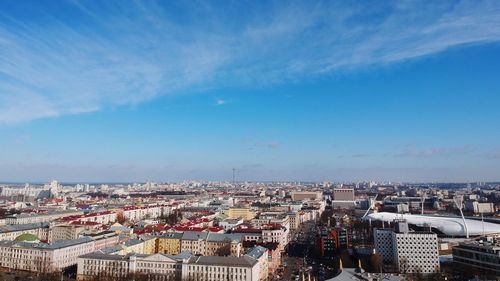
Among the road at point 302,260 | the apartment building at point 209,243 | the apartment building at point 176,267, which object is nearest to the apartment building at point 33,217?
the apartment building at point 209,243

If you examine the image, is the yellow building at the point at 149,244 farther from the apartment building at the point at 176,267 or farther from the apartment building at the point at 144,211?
the apartment building at the point at 144,211

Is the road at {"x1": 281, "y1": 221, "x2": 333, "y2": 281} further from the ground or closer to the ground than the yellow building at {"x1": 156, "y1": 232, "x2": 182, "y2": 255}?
closer to the ground

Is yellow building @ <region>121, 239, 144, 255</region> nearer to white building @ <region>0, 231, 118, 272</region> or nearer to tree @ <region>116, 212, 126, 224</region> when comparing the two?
white building @ <region>0, 231, 118, 272</region>

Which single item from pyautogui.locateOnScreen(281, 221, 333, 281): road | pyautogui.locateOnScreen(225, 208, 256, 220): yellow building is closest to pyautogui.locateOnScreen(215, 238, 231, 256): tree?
pyautogui.locateOnScreen(281, 221, 333, 281): road

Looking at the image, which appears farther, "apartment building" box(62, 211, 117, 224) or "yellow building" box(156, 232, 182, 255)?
"apartment building" box(62, 211, 117, 224)

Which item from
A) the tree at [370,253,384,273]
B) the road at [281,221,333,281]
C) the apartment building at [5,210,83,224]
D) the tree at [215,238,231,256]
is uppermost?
the apartment building at [5,210,83,224]

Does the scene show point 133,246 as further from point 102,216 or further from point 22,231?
point 102,216

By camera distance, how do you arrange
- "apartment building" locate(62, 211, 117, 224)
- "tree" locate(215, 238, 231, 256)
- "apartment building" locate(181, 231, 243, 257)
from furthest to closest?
"apartment building" locate(62, 211, 117, 224) → "apartment building" locate(181, 231, 243, 257) → "tree" locate(215, 238, 231, 256)

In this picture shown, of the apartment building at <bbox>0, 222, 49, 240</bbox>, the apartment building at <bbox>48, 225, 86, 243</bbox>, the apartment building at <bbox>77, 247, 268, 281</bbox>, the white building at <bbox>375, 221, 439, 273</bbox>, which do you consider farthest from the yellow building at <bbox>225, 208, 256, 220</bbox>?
the apartment building at <bbox>77, 247, 268, 281</bbox>

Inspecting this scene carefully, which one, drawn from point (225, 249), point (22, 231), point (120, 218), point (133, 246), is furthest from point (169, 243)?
point (120, 218)

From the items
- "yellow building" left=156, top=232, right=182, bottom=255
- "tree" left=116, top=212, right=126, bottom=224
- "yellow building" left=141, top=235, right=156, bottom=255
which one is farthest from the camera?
"tree" left=116, top=212, right=126, bottom=224
